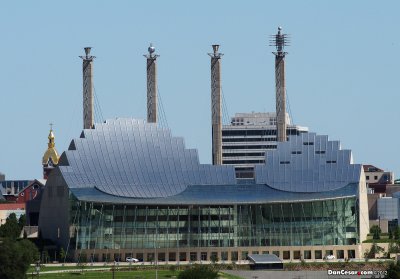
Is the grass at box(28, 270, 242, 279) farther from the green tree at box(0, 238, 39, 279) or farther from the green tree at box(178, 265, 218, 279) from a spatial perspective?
the green tree at box(178, 265, 218, 279)

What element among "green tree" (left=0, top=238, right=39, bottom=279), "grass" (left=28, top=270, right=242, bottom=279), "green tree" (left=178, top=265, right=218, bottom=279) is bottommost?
"grass" (left=28, top=270, right=242, bottom=279)

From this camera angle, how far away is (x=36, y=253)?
189m

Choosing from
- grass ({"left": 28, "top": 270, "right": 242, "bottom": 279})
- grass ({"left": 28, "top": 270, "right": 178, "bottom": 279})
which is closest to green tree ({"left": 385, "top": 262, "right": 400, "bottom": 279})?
grass ({"left": 28, "top": 270, "right": 242, "bottom": 279})

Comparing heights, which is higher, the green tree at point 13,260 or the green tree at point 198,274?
the green tree at point 13,260

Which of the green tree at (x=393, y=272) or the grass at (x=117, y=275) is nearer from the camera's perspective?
the green tree at (x=393, y=272)

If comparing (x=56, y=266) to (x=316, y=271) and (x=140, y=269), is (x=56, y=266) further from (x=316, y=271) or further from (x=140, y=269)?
(x=316, y=271)

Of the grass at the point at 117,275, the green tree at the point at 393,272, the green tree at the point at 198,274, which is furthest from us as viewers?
the grass at the point at 117,275

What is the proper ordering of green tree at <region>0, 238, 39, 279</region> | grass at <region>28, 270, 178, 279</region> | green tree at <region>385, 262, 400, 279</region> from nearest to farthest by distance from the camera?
1. green tree at <region>385, 262, 400, 279</region>
2. green tree at <region>0, 238, 39, 279</region>
3. grass at <region>28, 270, 178, 279</region>

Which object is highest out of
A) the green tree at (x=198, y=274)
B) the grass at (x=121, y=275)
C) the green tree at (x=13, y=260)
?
the green tree at (x=13, y=260)

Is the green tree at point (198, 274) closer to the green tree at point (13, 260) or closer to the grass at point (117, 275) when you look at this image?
the grass at point (117, 275)

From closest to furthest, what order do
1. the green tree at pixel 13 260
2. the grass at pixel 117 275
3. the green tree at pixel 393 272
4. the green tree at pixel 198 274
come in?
1. the green tree at pixel 393 272
2. the green tree at pixel 198 274
3. the green tree at pixel 13 260
4. the grass at pixel 117 275

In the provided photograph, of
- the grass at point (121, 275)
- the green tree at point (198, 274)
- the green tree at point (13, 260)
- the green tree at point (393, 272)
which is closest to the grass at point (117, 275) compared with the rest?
the grass at point (121, 275)

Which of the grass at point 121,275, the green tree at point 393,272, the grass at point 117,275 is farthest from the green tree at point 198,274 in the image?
the green tree at point 393,272

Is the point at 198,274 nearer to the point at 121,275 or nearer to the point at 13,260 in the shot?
the point at 121,275
